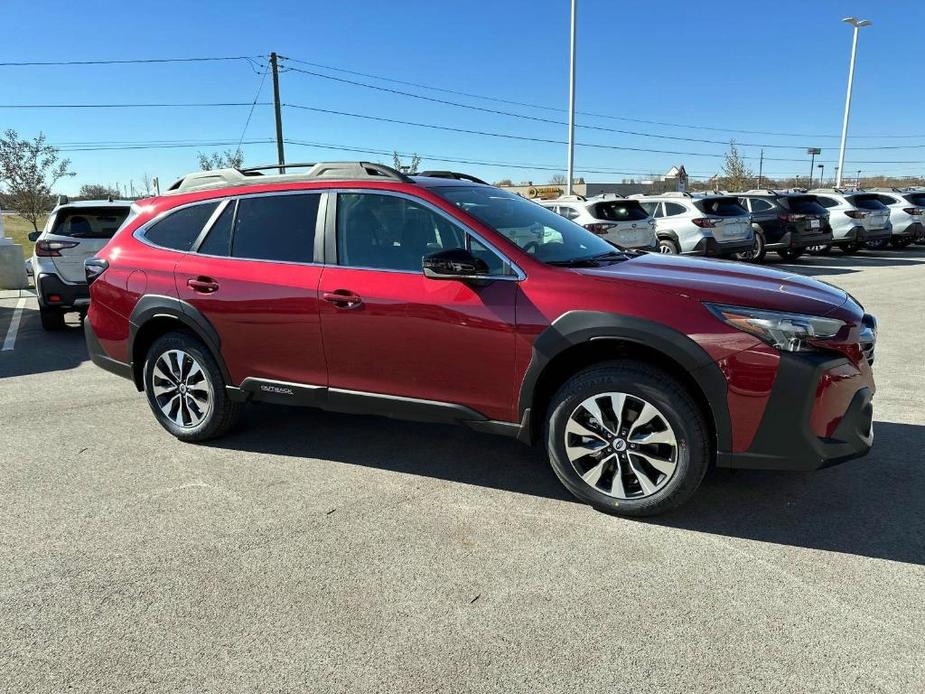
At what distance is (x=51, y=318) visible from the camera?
914cm

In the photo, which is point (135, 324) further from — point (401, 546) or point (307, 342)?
point (401, 546)

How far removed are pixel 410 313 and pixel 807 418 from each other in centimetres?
201

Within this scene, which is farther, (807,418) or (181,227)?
(181,227)

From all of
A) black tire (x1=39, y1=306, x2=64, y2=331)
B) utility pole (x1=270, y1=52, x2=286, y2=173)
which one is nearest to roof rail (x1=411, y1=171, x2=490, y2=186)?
black tire (x1=39, y1=306, x2=64, y2=331)

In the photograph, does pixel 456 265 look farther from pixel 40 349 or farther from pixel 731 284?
pixel 40 349

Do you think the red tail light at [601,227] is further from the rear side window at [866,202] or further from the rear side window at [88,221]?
Answer: the rear side window at [866,202]

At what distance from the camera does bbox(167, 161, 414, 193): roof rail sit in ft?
13.8

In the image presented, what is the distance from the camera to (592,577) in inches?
118

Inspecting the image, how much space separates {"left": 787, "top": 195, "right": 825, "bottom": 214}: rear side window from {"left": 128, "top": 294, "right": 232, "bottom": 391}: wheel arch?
1574 centimetres

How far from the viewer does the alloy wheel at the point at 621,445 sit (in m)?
3.35

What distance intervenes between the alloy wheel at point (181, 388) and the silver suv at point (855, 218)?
17688mm

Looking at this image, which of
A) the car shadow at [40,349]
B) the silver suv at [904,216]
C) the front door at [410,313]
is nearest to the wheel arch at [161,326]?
the front door at [410,313]

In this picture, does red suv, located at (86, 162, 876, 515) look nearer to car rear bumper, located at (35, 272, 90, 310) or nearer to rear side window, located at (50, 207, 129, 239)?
car rear bumper, located at (35, 272, 90, 310)

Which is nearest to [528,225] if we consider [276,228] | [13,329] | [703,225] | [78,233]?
[276,228]
